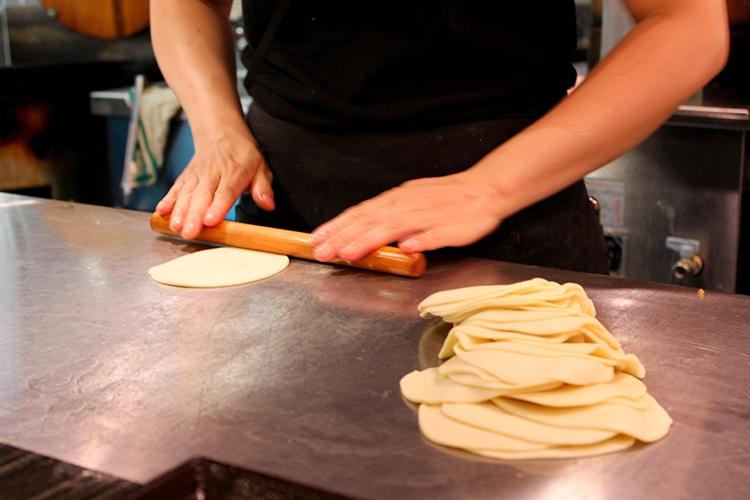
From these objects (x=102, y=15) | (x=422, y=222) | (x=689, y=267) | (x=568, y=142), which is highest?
(x=102, y=15)

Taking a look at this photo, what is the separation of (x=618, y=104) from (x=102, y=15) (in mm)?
2793

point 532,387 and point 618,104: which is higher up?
point 618,104

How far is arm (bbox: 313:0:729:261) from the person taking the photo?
1106 millimetres

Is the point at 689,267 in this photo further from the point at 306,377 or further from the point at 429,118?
the point at 306,377

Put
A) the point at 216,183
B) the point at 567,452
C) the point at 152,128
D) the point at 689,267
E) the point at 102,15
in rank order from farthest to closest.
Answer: the point at 102,15, the point at 152,128, the point at 689,267, the point at 216,183, the point at 567,452

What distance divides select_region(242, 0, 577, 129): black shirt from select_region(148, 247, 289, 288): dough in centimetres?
30

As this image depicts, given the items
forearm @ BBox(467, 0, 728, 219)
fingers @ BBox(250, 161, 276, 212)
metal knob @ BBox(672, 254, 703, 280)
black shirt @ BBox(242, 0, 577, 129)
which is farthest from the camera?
metal knob @ BBox(672, 254, 703, 280)

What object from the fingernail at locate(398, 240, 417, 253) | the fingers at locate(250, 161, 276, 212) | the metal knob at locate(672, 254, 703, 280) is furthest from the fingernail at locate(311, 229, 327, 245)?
the metal knob at locate(672, 254, 703, 280)

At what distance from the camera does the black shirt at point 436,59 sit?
4.09ft

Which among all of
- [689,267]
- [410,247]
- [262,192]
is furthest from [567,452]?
[689,267]

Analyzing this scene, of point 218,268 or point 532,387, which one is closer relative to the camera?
point 532,387

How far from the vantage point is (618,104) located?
1.12 m

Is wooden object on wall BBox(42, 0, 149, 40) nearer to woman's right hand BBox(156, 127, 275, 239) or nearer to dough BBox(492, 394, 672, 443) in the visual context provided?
woman's right hand BBox(156, 127, 275, 239)

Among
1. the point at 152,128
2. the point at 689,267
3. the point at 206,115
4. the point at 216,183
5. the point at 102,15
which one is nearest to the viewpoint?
the point at 216,183
